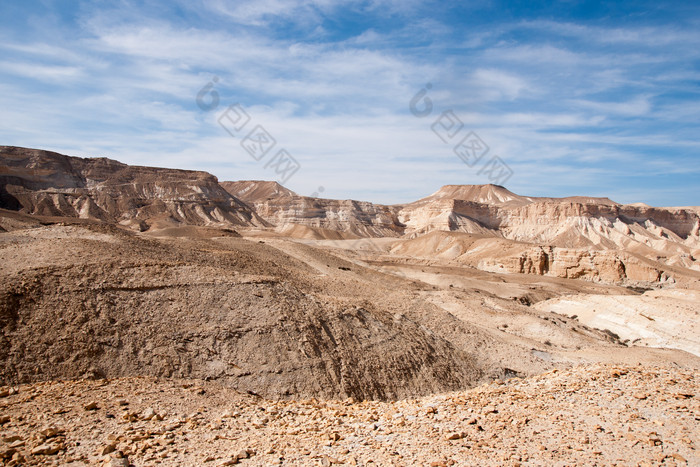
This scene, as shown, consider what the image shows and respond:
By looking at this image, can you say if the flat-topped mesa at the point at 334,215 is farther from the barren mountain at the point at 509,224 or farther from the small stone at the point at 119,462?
the small stone at the point at 119,462

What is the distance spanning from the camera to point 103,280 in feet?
34.8

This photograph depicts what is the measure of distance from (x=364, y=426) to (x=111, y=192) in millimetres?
87352

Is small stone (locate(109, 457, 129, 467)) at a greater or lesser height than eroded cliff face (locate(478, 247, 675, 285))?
lesser

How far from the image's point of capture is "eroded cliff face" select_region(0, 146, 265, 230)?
232 feet

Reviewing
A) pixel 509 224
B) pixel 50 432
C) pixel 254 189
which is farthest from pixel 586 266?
pixel 254 189

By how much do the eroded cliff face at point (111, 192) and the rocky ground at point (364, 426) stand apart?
66.9 metres

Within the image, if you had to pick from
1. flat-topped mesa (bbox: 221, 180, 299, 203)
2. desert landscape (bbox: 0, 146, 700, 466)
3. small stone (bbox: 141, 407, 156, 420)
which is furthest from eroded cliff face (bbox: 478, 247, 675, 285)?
flat-topped mesa (bbox: 221, 180, 299, 203)

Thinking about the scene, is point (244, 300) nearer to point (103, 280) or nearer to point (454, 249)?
point (103, 280)

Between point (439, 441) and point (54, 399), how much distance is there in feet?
18.7

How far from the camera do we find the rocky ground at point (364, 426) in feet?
18.0

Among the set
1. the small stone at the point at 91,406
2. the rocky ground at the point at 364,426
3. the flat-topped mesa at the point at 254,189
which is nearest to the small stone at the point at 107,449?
the rocky ground at the point at 364,426

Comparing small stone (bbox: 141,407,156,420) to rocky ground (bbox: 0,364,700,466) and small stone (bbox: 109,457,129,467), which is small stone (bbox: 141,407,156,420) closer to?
rocky ground (bbox: 0,364,700,466)

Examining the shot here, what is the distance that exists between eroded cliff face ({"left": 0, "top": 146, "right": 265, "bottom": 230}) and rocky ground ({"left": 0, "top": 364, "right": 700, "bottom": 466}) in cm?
6690

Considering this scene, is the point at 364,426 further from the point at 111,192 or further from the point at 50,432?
the point at 111,192
